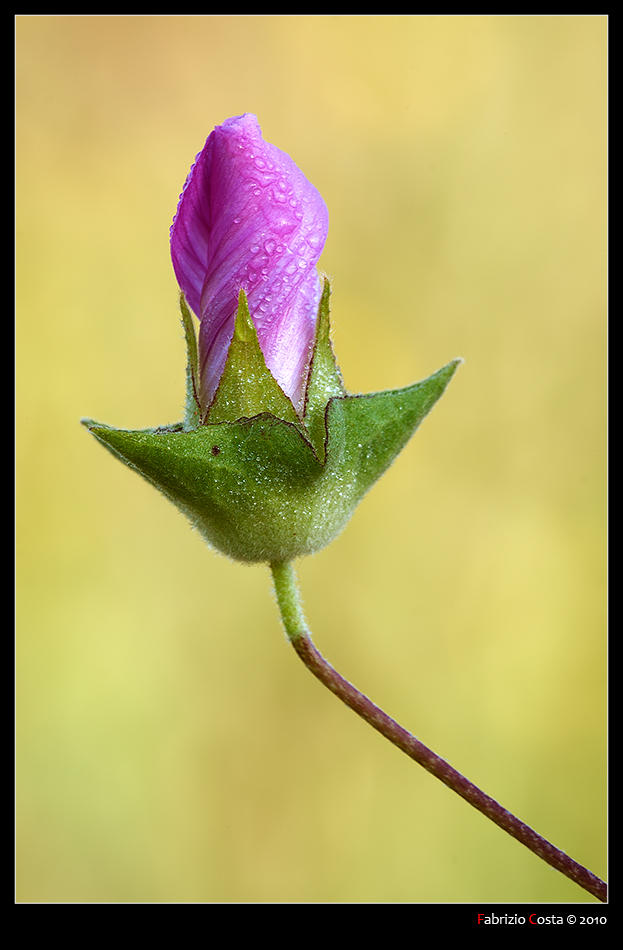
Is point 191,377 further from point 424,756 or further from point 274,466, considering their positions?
point 424,756

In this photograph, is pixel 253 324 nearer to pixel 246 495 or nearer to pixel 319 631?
pixel 246 495

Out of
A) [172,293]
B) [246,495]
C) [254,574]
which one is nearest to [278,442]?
[246,495]

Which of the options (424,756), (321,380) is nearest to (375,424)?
(321,380)

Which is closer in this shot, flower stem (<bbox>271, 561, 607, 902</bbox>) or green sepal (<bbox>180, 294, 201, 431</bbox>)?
flower stem (<bbox>271, 561, 607, 902</bbox>)

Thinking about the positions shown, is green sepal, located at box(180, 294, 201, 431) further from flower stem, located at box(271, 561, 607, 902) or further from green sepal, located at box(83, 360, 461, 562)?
flower stem, located at box(271, 561, 607, 902)

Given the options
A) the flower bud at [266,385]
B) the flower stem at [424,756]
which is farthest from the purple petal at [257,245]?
the flower stem at [424,756]

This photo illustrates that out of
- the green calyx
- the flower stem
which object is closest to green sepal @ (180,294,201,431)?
the green calyx
